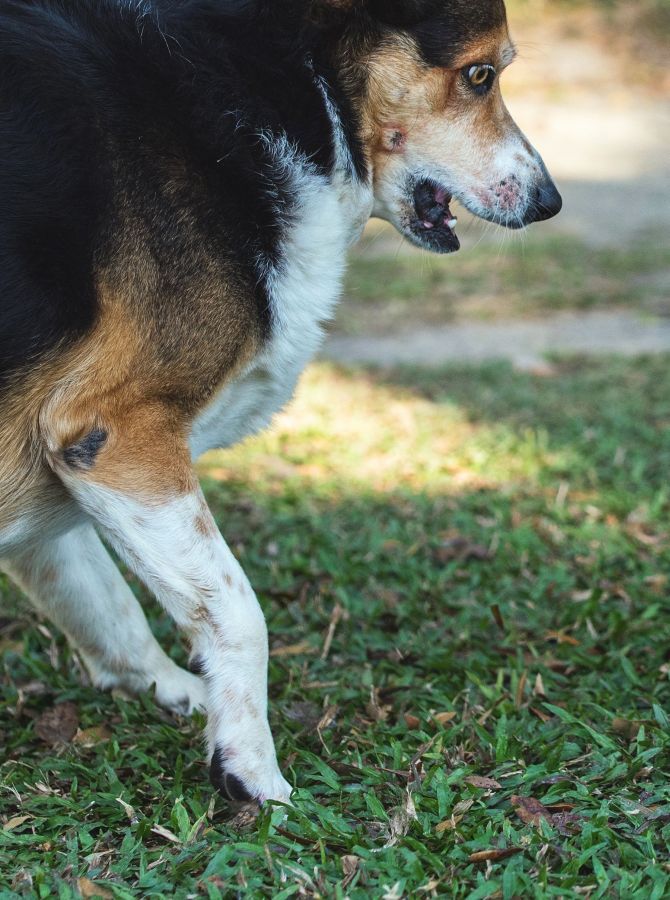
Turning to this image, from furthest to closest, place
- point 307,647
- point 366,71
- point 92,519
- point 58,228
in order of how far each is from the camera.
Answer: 1. point 307,647
2. point 366,71
3. point 92,519
4. point 58,228

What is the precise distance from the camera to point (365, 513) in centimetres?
473

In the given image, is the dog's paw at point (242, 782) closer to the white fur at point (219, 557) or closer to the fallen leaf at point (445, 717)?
the white fur at point (219, 557)

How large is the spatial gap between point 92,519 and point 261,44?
1.30 meters

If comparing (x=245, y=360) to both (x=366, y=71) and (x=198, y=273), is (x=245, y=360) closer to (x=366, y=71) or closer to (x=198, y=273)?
(x=198, y=273)

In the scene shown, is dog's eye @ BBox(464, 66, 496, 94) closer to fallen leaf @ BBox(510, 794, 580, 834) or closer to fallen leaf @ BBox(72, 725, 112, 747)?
fallen leaf @ BBox(510, 794, 580, 834)

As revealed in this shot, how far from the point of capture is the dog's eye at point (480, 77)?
10.2 feet

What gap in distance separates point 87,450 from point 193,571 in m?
0.38

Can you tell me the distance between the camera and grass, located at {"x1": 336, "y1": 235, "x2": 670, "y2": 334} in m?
8.08

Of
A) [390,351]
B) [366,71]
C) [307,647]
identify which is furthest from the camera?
[390,351]

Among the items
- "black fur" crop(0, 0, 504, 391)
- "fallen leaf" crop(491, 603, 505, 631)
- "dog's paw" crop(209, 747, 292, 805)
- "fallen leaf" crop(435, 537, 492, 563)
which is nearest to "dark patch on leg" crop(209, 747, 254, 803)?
"dog's paw" crop(209, 747, 292, 805)

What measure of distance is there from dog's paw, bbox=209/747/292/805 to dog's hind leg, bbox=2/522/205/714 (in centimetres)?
65

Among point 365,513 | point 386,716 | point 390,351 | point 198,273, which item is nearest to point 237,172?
point 198,273

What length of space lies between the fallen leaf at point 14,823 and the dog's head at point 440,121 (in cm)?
194

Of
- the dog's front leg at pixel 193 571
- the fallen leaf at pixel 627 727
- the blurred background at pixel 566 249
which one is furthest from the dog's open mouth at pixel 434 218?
the fallen leaf at pixel 627 727
